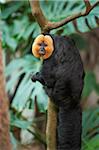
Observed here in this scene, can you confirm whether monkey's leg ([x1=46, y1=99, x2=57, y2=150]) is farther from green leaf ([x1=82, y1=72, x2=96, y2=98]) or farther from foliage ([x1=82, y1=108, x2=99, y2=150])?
green leaf ([x1=82, y1=72, x2=96, y2=98])

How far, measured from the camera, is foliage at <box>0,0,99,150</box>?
72.0 inches

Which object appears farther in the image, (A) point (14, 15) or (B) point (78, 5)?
(A) point (14, 15)

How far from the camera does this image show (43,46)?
4.44 ft

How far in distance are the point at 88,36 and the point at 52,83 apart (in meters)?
1.99

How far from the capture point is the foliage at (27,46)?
183 cm

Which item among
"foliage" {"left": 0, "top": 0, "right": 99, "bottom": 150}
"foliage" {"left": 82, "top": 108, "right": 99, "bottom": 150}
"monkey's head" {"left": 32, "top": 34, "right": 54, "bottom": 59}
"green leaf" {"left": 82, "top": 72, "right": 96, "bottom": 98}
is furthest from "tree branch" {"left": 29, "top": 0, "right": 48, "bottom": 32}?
Answer: "green leaf" {"left": 82, "top": 72, "right": 96, "bottom": 98}

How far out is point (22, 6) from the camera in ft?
7.80

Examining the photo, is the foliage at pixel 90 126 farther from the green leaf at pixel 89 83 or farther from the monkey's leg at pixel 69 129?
the green leaf at pixel 89 83

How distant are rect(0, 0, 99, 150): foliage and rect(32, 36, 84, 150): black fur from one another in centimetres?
26

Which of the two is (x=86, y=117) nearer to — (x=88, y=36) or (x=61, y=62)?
(x=61, y=62)

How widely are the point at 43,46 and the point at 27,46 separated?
1029 millimetres

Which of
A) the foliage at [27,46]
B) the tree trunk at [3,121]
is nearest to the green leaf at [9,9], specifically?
the foliage at [27,46]

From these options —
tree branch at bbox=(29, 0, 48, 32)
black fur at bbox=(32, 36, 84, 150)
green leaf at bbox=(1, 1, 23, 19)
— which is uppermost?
green leaf at bbox=(1, 1, 23, 19)

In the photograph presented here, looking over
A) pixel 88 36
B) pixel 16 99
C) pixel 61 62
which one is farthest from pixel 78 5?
pixel 88 36
